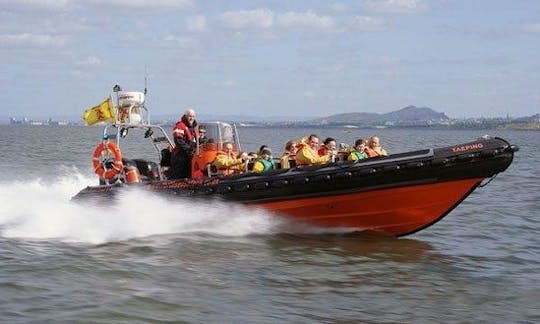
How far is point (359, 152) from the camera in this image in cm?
1208

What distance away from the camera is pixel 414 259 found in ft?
35.1

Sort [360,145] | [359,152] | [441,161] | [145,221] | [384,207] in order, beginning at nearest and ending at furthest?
[441,161], [384,207], [145,221], [359,152], [360,145]

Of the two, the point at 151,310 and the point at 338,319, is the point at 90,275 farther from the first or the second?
the point at 338,319

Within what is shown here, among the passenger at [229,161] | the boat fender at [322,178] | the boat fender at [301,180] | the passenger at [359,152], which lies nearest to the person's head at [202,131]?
the passenger at [229,161]

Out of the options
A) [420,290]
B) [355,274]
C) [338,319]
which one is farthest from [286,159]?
[338,319]

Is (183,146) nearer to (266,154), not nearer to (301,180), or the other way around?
(266,154)

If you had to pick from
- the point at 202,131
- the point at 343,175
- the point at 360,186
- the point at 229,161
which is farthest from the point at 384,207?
the point at 202,131

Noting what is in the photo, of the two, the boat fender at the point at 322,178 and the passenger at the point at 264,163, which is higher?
the passenger at the point at 264,163

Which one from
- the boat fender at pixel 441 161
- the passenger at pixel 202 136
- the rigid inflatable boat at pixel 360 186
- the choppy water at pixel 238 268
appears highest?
the passenger at pixel 202 136

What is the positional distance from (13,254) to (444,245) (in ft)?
20.3

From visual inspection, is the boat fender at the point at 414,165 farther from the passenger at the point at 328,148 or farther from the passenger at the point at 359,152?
the passenger at the point at 328,148

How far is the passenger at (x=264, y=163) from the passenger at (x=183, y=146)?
1084mm

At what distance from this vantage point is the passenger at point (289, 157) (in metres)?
11.9

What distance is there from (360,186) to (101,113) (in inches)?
177
